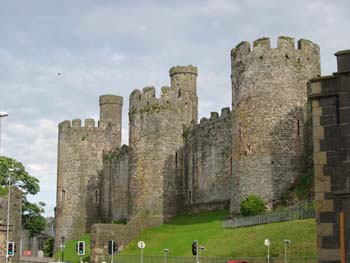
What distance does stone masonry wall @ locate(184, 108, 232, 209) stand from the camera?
51188 mm

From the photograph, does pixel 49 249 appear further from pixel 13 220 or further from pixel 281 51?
pixel 281 51

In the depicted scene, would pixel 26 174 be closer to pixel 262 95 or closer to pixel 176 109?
pixel 176 109

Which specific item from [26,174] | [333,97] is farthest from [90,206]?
[333,97]

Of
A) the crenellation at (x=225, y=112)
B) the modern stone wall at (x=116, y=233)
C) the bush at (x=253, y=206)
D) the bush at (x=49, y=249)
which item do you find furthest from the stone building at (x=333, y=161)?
the bush at (x=49, y=249)

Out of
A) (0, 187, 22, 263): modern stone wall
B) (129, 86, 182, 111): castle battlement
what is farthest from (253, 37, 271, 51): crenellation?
(0, 187, 22, 263): modern stone wall

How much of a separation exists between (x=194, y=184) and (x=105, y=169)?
14857mm

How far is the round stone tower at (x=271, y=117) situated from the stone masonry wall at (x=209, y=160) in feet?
24.3

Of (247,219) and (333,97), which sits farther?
(247,219)

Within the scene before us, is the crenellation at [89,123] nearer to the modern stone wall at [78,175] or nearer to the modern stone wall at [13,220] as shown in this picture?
the modern stone wall at [78,175]

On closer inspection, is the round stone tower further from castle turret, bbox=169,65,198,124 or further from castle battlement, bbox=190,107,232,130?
castle turret, bbox=169,65,198,124

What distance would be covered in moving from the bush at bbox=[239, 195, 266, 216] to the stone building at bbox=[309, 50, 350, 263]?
75.0 ft

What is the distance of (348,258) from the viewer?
673 inches

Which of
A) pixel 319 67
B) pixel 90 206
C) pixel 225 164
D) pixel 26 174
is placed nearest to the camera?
pixel 319 67

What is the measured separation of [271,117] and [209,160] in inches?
463
